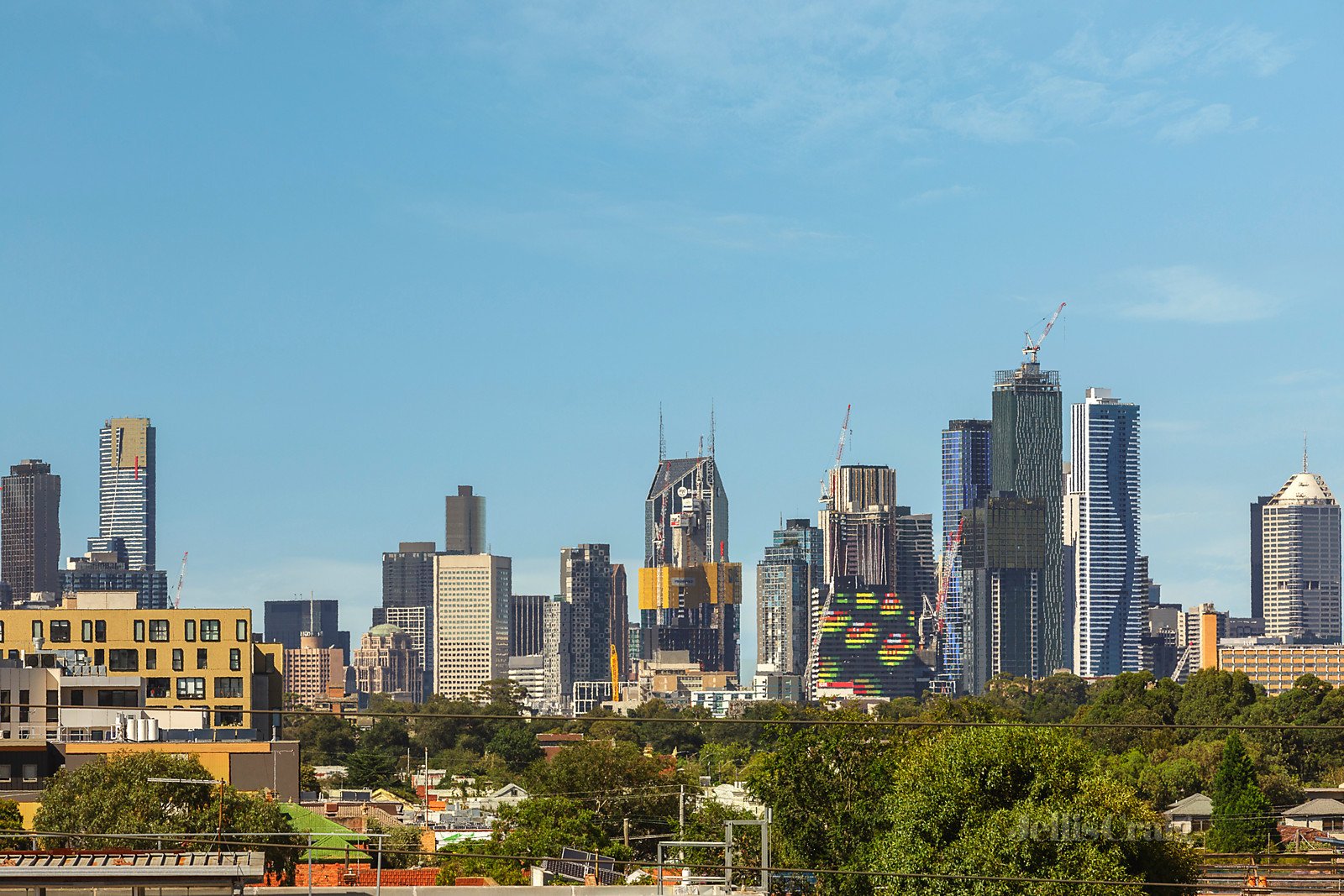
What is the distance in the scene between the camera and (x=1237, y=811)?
112 m

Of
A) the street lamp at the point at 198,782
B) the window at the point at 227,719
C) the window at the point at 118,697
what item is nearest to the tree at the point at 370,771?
the window at the point at 227,719

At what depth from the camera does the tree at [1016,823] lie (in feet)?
174

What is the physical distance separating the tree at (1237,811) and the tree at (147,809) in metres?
54.6

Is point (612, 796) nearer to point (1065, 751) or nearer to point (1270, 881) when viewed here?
point (1270, 881)

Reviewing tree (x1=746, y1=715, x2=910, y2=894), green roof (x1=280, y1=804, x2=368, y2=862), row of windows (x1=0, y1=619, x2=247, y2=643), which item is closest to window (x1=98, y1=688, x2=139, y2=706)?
row of windows (x1=0, y1=619, x2=247, y2=643)

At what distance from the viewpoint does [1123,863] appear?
178 ft

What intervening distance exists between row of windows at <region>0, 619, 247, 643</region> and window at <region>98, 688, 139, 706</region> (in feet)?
72.9

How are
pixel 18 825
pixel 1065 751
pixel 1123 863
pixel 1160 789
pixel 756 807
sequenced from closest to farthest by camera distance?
pixel 1123 863, pixel 1065 751, pixel 18 825, pixel 756 807, pixel 1160 789

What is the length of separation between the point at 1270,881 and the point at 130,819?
151 ft

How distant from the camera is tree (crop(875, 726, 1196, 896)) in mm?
53188

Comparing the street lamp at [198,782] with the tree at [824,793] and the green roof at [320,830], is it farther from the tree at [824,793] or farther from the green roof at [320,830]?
the tree at [824,793]

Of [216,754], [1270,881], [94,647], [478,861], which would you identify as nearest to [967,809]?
[478,861]

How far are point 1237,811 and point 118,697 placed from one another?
6732 centimetres

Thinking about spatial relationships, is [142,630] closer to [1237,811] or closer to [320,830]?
[320,830]
